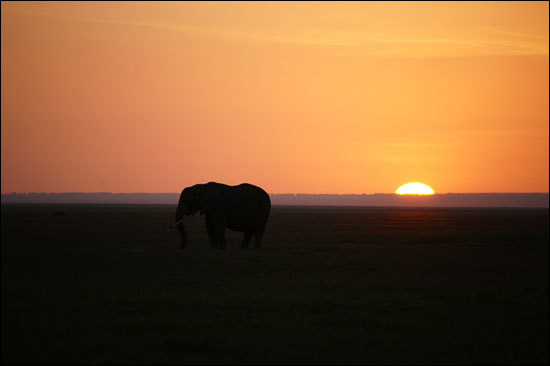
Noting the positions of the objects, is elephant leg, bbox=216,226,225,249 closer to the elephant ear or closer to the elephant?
the elephant

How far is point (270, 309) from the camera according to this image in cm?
1644

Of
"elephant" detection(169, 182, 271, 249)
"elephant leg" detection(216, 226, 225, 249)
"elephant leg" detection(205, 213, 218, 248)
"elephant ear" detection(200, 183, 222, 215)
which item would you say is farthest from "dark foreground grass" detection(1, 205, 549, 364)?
"elephant leg" detection(205, 213, 218, 248)

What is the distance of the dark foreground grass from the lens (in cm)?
1262

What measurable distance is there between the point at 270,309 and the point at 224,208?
15146 mm

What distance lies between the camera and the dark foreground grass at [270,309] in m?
12.6

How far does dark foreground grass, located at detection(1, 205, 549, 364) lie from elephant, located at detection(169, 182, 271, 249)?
8.02 ft

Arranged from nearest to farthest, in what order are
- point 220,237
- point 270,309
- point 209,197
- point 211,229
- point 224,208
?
point 270,309 → point 209,197 → point 224,208 → point 220,237 → point 211,229

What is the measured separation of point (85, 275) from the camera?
22469mm

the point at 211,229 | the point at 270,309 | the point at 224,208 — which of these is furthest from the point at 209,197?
the point at 270,309

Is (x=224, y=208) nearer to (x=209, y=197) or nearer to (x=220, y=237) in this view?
(x=209, y=197)

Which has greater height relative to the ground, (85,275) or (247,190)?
(247,190)

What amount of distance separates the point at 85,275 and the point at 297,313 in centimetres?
919

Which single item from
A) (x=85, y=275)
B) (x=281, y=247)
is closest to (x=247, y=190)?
(x=281, y=247)

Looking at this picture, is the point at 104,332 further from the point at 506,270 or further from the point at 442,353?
the point at 506,270
